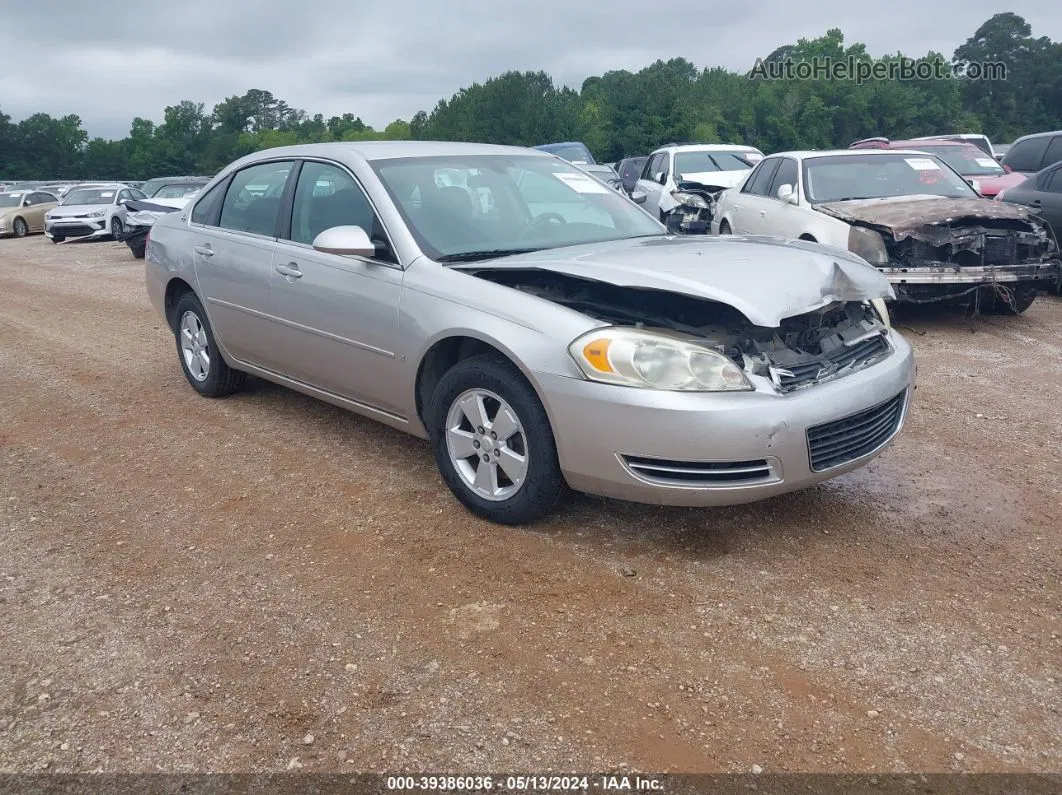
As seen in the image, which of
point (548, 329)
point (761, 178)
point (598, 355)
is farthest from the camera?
point (761, 178)

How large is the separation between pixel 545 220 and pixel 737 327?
1.41 meters

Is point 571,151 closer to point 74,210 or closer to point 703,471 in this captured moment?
point 74,210

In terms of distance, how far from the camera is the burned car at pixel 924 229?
7.66 metres

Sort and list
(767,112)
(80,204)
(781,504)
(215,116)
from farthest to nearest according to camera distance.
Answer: (215,116) < (767,112) < (80,204) < (781,504)

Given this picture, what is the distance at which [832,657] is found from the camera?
2953mm

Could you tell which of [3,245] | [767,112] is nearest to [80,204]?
[3,245]

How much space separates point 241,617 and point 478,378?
1.29 meters

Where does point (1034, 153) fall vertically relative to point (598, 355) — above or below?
above

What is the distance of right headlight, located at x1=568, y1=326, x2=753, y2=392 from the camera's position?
347cm

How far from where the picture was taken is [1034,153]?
41.6ft

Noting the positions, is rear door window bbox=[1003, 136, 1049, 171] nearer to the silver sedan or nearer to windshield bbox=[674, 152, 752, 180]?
windshield bbox=[674, 152, 752, 180]

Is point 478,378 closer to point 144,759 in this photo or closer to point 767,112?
point 144,759

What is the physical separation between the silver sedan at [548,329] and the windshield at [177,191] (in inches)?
580

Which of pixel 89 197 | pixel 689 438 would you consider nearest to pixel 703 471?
pixel 689 438
